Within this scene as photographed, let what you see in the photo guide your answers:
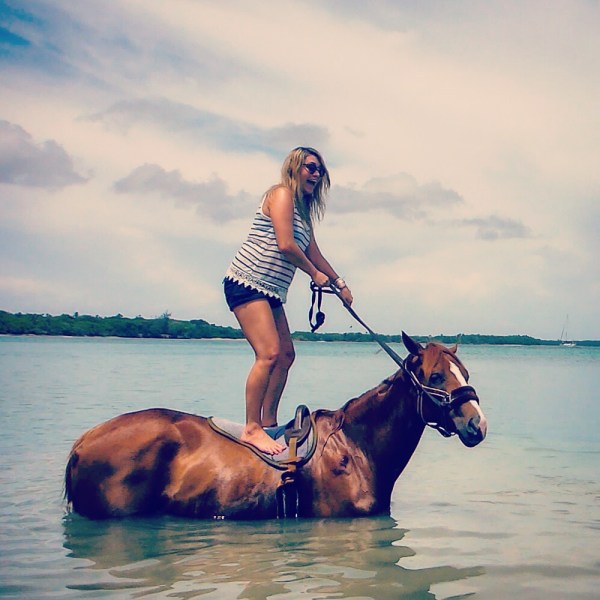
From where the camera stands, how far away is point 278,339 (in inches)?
240

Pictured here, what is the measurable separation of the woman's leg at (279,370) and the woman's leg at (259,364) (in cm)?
20

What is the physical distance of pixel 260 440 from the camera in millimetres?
6043

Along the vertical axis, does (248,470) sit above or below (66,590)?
above

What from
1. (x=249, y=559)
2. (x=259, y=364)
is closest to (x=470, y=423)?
(x=259, y=364)

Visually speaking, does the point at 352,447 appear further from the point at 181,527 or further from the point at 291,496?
the point at 181,527

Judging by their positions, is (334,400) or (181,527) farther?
(334,400)

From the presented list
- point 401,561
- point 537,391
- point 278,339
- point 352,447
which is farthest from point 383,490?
point 537,391

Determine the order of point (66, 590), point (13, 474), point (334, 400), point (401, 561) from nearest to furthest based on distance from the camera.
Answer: point (66, 590), point (401, 561), point (13, 474), point (334, 400)

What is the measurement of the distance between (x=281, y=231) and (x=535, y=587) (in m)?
2.83

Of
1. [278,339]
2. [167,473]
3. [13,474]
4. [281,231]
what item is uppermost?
[281,231]

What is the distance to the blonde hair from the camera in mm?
6285

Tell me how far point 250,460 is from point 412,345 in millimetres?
1380

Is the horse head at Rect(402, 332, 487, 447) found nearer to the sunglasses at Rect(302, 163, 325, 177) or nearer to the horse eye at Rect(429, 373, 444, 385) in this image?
the horse eye at Rect(429, 373, 444, 385)

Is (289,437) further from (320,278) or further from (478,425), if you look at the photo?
(478,425)
